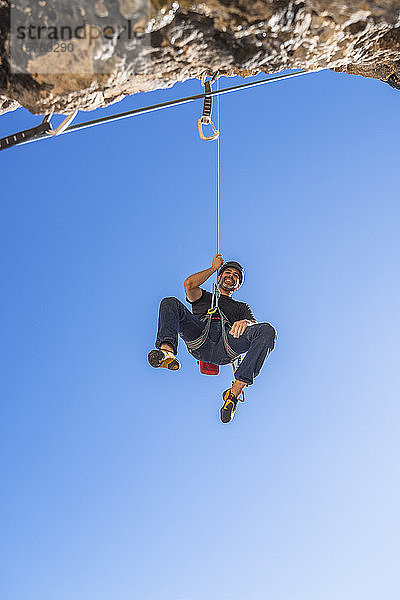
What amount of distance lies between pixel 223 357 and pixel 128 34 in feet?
10.2

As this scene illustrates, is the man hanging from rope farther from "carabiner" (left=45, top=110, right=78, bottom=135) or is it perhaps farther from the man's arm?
"carabiner" (left=45, top=110, right=78, bottom=135)

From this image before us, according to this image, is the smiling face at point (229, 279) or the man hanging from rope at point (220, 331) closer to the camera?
the man hanging from rope at point (220, 331)

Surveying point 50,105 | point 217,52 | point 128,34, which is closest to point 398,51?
point 217,52

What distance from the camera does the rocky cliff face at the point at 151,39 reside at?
7.91 feet

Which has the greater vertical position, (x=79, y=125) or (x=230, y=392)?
(x=79, y=125)

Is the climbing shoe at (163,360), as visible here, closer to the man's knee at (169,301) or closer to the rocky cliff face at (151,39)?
the man's knee at (169,301)

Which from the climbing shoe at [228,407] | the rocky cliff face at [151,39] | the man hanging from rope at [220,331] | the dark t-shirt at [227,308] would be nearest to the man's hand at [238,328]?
the man hanging from rope at [220,331]

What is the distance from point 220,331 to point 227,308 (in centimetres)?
32

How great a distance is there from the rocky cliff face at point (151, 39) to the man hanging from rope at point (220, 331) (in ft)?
7.10

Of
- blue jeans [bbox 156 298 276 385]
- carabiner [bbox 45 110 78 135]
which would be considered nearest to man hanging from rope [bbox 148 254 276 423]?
blue jeans [bbox 156 298 276 385]

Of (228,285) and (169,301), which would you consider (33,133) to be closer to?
(169,301)

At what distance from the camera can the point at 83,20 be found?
2.40 metres

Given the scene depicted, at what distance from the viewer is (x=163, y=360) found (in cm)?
435

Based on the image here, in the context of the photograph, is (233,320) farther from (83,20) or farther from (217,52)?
(83,20)
